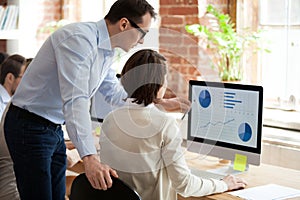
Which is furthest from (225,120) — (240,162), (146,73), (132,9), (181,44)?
(132,9)

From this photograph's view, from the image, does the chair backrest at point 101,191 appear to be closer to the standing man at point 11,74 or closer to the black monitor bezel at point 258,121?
the black monitor bezel at point 258,121

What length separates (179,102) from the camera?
2816mm

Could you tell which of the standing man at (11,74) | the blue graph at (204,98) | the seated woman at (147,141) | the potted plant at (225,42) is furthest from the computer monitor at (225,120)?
the standing man at (11,74)

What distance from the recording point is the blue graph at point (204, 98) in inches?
116

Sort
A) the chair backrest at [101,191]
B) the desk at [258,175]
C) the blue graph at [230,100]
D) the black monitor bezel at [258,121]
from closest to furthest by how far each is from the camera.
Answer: the chair backrest at [101,191]
the desk at [258,175]
the black monitor bezel at [258,121]
the blue graph at [230,100]

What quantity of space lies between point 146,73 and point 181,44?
1.31 feet

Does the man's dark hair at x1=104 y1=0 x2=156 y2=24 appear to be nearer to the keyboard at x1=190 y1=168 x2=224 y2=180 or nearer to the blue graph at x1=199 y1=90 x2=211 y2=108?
the blue graph at x1=199 y1=90 x2=211 y2=108

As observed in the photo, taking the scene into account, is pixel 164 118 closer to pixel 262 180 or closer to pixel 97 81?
pixel 97 81

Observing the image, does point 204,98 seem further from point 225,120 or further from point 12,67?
point 12,67

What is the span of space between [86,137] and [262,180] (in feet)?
3.14

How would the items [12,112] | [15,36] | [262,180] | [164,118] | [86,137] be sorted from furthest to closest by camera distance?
[15,36] → [262,180] → [12,112] → [164,118] → [86,137]

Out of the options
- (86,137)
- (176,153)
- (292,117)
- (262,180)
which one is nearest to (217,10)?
(292,117)

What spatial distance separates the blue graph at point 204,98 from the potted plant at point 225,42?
628mm

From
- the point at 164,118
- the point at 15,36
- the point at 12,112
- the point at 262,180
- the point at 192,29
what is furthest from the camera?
the point at 15,36
